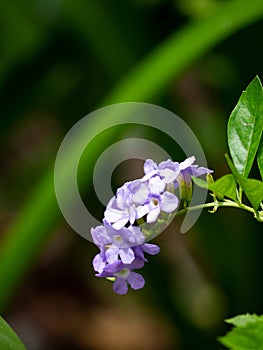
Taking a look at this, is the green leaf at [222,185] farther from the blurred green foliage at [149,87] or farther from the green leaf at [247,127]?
the blurred green foliage at [149,87]

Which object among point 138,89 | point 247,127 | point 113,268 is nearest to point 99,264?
point 113,268

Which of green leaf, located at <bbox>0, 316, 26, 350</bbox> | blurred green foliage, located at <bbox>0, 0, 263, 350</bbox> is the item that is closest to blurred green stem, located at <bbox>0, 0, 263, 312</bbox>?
blurred green foliage, located at <bbox>0, 0, 263, 350</bbox>

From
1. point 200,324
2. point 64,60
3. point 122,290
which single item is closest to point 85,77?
point 64,60

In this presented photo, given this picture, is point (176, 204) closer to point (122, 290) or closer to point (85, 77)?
point (122, 290)

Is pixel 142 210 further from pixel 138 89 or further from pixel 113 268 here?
pixel 138 89

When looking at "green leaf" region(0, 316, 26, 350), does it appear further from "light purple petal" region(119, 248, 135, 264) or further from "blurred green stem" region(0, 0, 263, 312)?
"blurred green stem" region(0, 0, 263, 312)

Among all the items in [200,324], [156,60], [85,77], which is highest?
[85,77]
